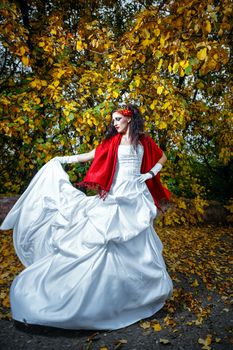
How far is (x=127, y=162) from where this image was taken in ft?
12.0

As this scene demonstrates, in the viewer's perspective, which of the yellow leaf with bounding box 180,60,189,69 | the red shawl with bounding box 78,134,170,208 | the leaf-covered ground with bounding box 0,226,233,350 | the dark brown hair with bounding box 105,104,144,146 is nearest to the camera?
the leaf-covered ground with bounding box 0,226,233,350

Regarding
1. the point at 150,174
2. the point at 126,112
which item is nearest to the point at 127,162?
the point at 150,174

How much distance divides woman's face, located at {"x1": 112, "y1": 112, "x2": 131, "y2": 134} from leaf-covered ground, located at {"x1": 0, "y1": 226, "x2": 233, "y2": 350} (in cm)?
222

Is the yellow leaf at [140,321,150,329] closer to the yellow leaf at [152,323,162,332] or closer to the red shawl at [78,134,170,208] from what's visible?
the yellow leaf at [152,323,162,332]

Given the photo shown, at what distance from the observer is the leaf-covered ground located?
3045mm

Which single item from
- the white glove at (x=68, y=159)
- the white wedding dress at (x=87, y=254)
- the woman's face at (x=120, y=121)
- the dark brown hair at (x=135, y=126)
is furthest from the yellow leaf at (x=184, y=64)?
the white glove at (x=68, y=159)

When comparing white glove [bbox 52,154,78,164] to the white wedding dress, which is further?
white glove [bbox 52,154,78,164]

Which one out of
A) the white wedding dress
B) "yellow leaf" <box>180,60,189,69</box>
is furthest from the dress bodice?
"yellow leaf" <box>180,60,189,69</box>

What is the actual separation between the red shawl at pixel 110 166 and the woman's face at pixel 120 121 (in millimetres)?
95

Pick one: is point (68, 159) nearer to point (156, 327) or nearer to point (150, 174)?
point (150, 174)

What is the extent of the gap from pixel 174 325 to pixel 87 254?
126 cm

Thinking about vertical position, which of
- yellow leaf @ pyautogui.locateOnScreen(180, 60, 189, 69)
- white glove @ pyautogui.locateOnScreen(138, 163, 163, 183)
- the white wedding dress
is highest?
yellow leaf @ pyautogui.locateOnScreen(180, 60, 189, 69)

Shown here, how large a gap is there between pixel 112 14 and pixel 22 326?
24.5 feet

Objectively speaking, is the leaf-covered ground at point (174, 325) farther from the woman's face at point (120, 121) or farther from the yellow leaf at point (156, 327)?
the woman's face at point (120, 121)
